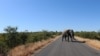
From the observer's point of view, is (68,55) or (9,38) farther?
(9,38)

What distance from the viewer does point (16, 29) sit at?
7212 cm

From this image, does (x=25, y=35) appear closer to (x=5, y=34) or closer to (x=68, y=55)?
(x=5, y=34)

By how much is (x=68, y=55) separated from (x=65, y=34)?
90.2 ft

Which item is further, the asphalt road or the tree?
the tree

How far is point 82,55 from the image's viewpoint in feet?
58.3

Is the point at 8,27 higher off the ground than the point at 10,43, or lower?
higher

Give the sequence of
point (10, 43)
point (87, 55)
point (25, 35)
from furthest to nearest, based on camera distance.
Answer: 1. point (25, 35)
2. point (10, 43)
3. point (87, 55)

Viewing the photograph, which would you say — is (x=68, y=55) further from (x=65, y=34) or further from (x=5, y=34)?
(x=5, y=34)

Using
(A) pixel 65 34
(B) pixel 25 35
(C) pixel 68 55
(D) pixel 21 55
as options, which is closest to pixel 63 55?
(C) pixel 68 55

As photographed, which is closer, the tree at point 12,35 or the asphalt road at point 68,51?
the asphalt road at point 68,51

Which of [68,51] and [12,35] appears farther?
[12,35]

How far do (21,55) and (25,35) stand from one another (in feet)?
219

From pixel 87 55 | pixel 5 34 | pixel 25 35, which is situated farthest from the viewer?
pixel 25 35

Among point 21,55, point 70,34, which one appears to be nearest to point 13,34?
point 70,34
